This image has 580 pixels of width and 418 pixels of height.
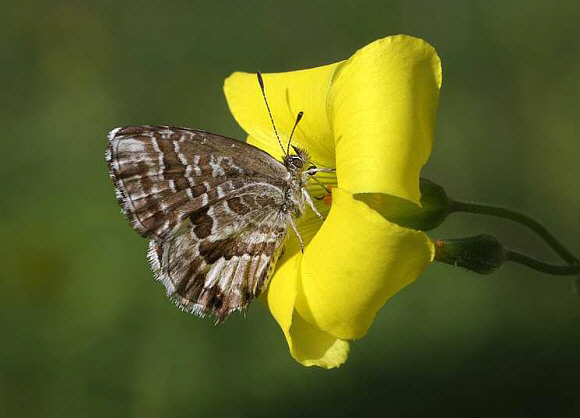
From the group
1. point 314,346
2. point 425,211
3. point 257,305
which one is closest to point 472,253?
point 425,211

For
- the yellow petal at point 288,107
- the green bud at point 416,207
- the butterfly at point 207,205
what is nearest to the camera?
the green bud at point 416,207

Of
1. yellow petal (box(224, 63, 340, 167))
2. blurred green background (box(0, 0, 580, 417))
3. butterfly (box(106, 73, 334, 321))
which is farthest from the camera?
blurred green background (box(0, 0, 580, 417))

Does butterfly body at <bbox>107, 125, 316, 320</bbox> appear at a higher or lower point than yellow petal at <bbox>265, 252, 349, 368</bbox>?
higher

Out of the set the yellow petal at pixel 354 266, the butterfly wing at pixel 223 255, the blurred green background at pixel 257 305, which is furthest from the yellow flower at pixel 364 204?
the blurred green background at pixel 257 305

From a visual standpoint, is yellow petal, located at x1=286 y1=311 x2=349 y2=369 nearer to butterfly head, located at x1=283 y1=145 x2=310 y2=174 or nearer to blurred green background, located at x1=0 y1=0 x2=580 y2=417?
butterfly head, located at x1=283 y1=145 x2=310 y2=174

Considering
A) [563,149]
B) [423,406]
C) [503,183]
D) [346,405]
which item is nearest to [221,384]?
[346,405]

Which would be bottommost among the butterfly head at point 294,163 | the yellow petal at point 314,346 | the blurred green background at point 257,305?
the blurred green background at point 257,305

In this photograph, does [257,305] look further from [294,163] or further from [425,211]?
[425,211]

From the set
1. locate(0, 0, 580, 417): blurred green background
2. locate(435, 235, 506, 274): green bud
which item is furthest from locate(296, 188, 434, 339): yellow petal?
locate(0, 0, 580, 417): blurred green background

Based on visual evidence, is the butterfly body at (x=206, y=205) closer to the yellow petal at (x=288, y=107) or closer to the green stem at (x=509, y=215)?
the yellow petal at (x=288, y=107)
